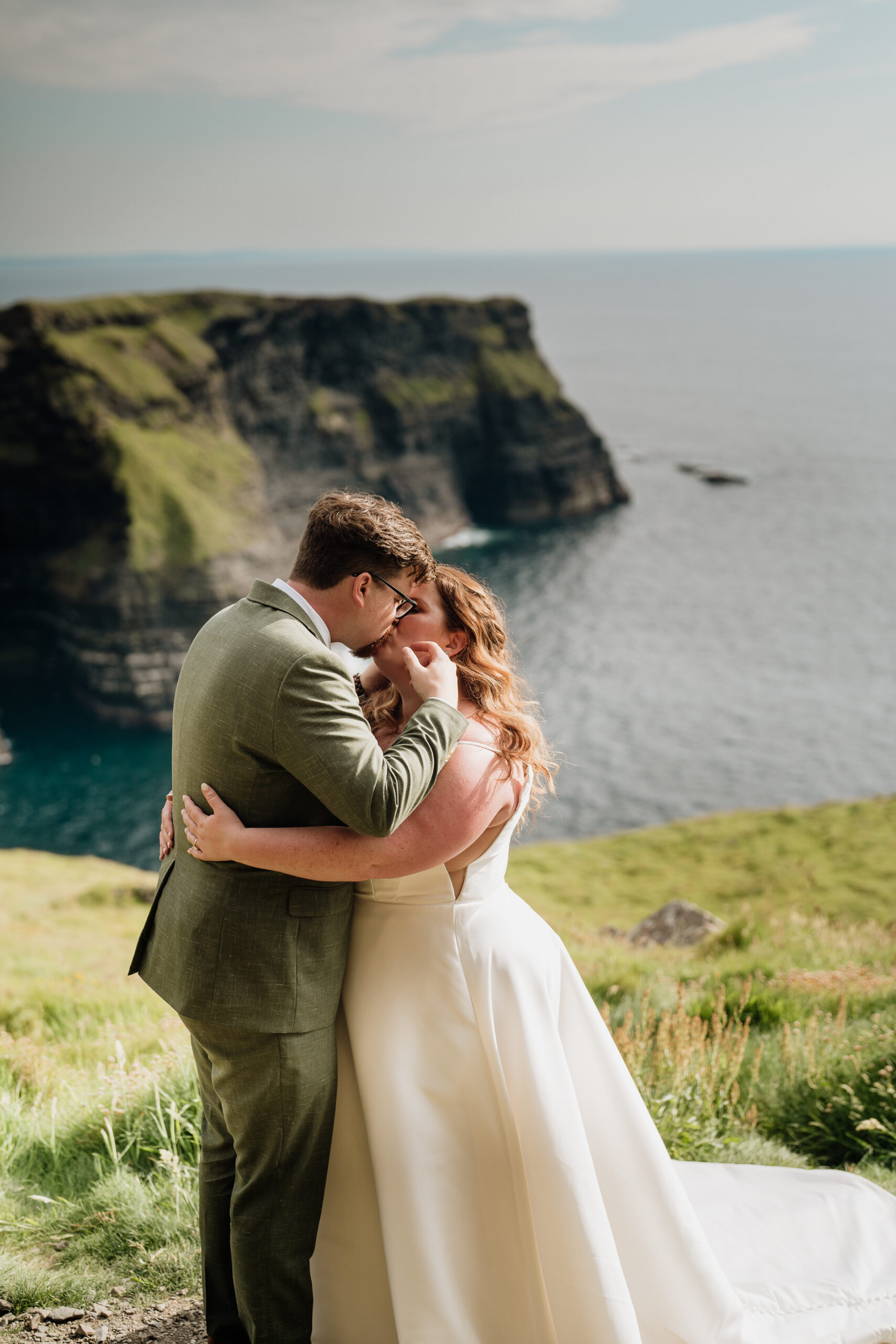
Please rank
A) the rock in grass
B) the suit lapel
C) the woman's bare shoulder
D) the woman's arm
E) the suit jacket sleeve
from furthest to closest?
the rock in grass < the woman's bare shoulder < the suit lapel < the woman's arm < the suit jacket sleeve

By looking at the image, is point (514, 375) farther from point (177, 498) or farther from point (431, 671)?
point (431, 671)

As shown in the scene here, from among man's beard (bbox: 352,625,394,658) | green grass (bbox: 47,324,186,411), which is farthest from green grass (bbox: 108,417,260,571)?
man's beard (bbox: 352,625,394,658)

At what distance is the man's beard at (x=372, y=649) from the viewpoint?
146 inches

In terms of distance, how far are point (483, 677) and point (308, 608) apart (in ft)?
2.83

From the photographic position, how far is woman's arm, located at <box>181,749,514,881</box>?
3176 mm

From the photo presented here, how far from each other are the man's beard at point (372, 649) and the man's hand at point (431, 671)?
9 centimetres

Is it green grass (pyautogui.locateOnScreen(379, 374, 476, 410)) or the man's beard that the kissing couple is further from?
green grass (pyautogui.locateOnScreen(379, 374, 476, 410))

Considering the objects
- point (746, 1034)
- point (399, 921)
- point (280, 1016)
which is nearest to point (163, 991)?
point (280, 1016)

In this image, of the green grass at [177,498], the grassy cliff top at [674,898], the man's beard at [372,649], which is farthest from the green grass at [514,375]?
the man's beard at [372,649]

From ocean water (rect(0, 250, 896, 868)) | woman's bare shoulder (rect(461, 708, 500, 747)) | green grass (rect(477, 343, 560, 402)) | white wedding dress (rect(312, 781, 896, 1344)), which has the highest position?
green grass (rect(477, 343, 560, 402))

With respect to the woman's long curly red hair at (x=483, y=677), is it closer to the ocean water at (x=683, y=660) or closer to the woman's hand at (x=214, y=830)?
the woman's hand at (x=214, y=830)

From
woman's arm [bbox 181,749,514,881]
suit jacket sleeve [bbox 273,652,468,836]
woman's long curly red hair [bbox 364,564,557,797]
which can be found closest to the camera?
suit jacket sleeve [bbox 273,652,468,836]

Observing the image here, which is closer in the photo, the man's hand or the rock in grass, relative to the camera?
the man's hand

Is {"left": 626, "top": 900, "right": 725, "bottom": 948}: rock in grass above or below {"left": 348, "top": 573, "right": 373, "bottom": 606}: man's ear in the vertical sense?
below
